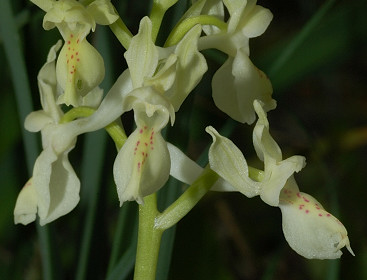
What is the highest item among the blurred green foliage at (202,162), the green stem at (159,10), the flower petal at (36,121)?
the green stem at (159,10)

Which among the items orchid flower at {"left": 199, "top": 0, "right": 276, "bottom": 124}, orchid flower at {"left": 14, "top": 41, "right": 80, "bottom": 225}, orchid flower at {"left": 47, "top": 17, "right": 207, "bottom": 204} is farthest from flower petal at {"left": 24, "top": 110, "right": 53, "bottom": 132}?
orchid flower at {"left": 199, "top": 0, "right": 276, "bottom": 124}

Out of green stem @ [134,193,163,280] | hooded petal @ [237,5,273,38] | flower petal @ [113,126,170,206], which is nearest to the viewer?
A: flower petal @ [113,126,170,206]

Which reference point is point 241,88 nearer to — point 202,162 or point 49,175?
point 202,162

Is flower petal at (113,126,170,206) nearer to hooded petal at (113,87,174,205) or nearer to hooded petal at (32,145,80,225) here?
hooded petal at (113,87,174,205)

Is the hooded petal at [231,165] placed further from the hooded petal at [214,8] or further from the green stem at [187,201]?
the hooded petal at [214,8]

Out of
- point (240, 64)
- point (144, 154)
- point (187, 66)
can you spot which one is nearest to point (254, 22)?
point (240, 64)

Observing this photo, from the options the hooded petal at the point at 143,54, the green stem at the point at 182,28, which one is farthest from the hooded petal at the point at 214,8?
the hooded petal at the point at 143,54
